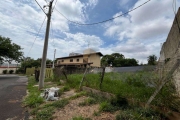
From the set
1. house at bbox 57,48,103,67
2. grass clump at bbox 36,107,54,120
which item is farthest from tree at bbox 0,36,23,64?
grass clump at bbox 36,107,54,120

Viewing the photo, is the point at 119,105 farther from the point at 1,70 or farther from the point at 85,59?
the point at 1,70

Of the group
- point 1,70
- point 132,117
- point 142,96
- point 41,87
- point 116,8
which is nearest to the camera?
point 132,117

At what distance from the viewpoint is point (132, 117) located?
8.47 ft

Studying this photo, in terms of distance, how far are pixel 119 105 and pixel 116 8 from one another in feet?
16.5

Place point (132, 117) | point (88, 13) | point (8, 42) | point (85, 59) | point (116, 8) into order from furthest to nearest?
point (85, 59) → point (8, 42) → point (88, 13) → point (116, 8) → point (132, 117)

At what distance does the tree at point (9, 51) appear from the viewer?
17.0 m

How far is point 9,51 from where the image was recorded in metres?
17.9

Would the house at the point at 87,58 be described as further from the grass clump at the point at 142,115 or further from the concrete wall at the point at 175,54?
the grass clump at the point at 142,115

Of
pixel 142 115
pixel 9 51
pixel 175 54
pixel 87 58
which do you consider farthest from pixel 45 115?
pixel 87 58

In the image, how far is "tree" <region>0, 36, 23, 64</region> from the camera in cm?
1700

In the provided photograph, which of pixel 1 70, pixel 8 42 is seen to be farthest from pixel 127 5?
pixel 1 70

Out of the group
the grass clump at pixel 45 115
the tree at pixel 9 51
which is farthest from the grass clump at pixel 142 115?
the tree at pixel 9 51

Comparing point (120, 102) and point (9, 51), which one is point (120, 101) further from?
point (9, 51)

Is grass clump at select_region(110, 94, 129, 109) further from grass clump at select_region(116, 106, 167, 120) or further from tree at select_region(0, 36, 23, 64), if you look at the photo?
tree at select_region(0, 36, 23, 64)
